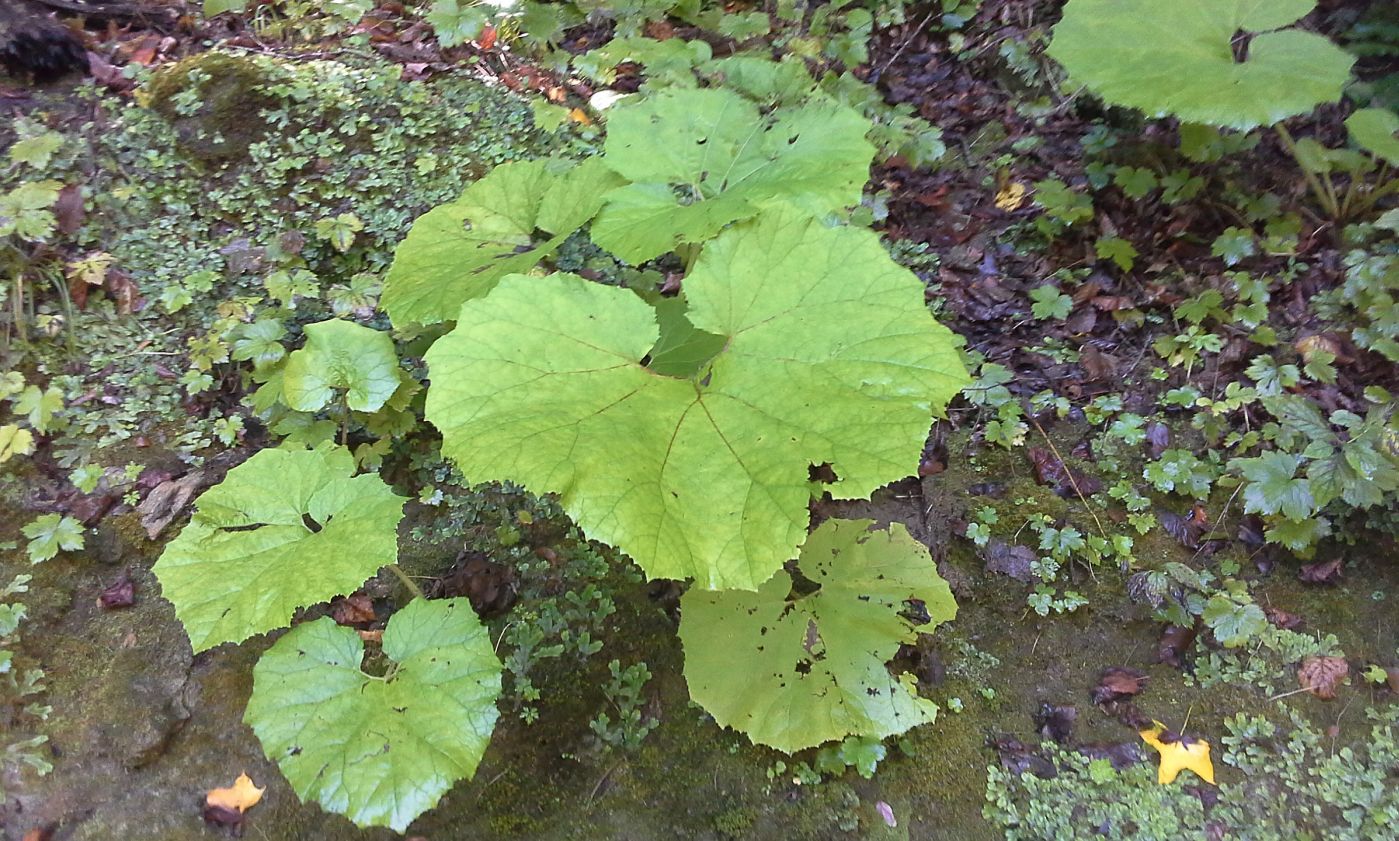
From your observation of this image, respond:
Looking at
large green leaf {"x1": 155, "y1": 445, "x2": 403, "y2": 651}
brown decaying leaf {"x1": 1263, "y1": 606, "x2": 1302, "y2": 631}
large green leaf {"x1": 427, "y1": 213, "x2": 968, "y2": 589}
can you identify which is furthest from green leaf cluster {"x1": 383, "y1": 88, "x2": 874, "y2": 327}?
brown decaying leaf {"x1": 1263, "y1": 606, "x2": 1302, "y2": 631}

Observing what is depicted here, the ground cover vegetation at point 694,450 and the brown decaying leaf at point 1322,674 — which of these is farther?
the brown decaying leaf at point 1322,674

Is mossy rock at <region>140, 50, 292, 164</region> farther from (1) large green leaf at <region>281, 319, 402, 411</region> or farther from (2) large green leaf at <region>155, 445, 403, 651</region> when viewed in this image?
(2) large green leaf at <region>155, 445, 403, 651</region>

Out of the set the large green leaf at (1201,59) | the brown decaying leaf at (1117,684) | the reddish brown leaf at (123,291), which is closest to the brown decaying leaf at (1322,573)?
the brown decaying leaf at (1117,684)

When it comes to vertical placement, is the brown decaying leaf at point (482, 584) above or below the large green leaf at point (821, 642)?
below

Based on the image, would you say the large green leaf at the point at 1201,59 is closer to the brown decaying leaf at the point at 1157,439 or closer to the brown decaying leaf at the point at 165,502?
the brown decaying leaf at the point at 1157,439

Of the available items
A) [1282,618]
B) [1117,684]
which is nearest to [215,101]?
[1117,684]

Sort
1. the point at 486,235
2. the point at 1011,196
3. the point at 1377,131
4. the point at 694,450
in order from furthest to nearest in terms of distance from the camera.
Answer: the point at 1011,196, the point at 1377,131, the point at 486,235, the point at 694,450

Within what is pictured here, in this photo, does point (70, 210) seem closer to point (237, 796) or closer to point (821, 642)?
point (237, 796)
